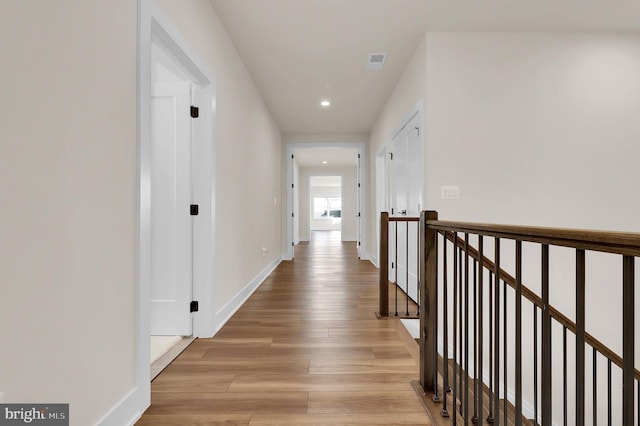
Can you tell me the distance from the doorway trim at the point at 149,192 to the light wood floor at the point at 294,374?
16cm

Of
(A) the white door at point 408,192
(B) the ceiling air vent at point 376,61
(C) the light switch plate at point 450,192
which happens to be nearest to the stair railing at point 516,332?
(C) the light switch plate at point 450,192

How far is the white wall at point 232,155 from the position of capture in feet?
7.97

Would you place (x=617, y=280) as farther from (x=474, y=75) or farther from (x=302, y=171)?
(x=302, y=171)

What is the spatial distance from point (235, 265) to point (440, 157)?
85.3 inches

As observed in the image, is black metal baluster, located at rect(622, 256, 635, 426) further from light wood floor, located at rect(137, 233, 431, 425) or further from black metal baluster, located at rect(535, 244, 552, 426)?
light wood floor, located at rect(137, 233, 431, 425)

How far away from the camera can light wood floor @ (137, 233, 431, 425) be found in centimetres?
158

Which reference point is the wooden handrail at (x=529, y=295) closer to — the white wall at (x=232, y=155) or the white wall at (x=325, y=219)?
the white wall at (x=232, y=155)

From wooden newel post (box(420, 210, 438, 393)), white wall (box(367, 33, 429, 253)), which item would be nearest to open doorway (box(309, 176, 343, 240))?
white wall (box(367, 33, 429, 253))

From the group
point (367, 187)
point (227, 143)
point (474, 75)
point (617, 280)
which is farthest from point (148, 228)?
point (367, 187)

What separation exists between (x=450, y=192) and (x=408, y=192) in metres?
0.87

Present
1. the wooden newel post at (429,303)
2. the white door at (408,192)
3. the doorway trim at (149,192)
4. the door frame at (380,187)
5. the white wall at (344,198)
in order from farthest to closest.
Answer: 1. the white wall at (344,198)
2. the door frame at (380,187)
3. the white door at (408,192)
4. the wooden newel post at (429,303)
5. the doorway trim at (149,192)

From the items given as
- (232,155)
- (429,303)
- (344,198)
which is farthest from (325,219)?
(429,303)

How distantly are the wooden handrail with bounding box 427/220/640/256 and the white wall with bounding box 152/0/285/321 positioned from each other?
204 cm

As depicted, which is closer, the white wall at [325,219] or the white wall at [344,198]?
the white wall at [344,198]
